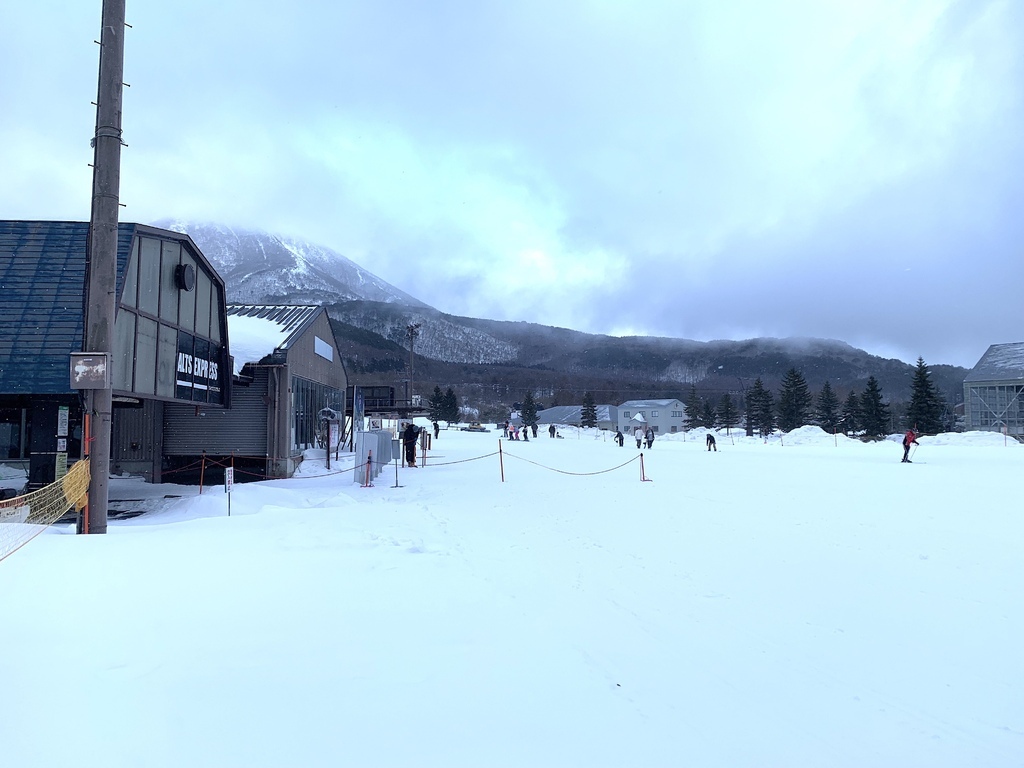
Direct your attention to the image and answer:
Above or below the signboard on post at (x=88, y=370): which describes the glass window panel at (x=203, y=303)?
above

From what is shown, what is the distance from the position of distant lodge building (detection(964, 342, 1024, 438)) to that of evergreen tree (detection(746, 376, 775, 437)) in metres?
24.5

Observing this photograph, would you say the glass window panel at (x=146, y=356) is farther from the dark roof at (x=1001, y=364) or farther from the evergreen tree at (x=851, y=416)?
the evergreen tree at (x=851, y=416)

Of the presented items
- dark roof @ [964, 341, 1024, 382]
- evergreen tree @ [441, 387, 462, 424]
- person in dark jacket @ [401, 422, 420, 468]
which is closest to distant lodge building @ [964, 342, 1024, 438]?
dark roof @ [964, 341, 1024, 382]

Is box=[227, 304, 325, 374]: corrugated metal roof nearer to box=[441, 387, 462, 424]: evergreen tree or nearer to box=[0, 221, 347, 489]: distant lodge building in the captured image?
box=[0, 221, 347, 489]: distant lodge building

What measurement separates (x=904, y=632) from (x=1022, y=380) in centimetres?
6458

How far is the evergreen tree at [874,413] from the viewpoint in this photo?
6783 centimetres

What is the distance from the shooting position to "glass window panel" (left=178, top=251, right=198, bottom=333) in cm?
1587

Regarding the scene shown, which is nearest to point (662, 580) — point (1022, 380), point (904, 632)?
point (904, 632)

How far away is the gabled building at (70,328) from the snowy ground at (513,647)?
511cm

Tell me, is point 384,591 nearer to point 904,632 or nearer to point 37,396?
point 904,632

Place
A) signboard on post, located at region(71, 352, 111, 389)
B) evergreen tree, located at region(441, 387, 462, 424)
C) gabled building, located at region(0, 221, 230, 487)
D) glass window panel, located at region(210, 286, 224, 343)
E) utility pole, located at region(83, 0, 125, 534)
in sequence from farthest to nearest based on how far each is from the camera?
evergreen tree, located at region(441, 387, 462, 424)
glass window panel, located at region(210, 286, 224, 343)
gabled building, located at region(0, 221, 230, 487)
utility pole, located at region(83, 0, 125, 534)
signboard on post, located at region(71, 352, 111, 389)

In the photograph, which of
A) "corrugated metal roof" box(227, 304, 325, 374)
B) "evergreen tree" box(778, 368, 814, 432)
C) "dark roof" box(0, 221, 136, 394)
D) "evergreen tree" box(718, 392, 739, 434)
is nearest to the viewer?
"dark roof" box(0, 221, 136, 394)

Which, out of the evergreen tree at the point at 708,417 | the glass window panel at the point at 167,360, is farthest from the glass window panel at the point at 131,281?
the evergreen tree at the point at 708,417

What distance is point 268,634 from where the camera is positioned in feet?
16.2
